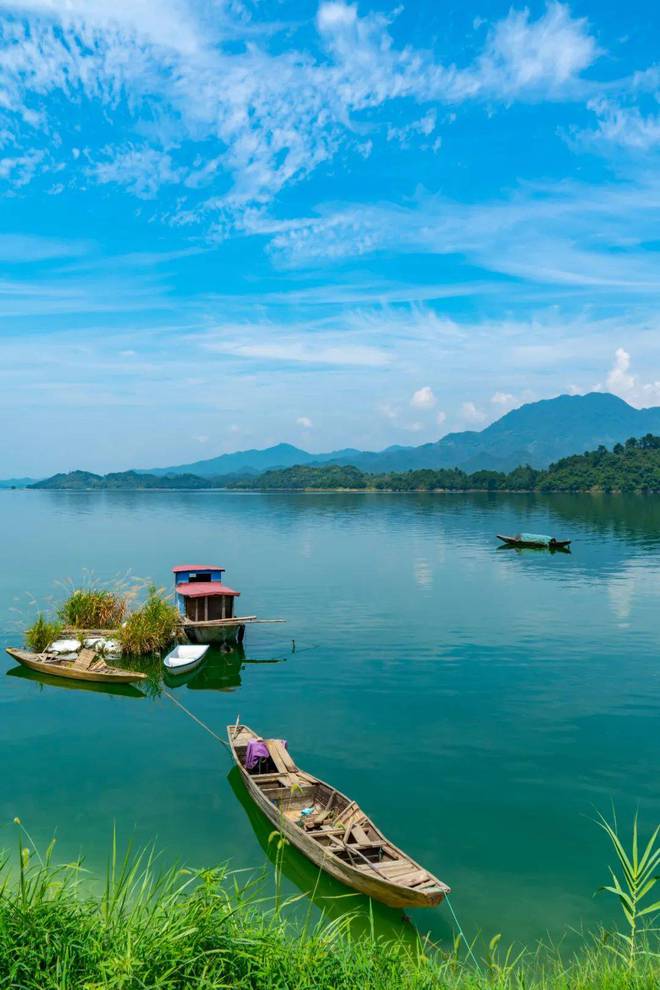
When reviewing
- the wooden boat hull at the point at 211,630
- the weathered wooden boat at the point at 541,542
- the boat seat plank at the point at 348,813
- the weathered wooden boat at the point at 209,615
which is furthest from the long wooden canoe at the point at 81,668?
the weathered wooden boat at the point at 541,542

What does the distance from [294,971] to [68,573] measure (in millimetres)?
71416

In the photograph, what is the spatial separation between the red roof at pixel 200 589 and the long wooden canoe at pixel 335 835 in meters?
20.3

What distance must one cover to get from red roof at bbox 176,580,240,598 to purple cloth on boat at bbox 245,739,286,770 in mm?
20117

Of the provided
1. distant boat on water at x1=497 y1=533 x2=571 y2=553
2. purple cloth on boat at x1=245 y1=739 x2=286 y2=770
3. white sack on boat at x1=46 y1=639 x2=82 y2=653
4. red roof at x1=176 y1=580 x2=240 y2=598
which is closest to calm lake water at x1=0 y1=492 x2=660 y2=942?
purple cloth on boat at x1=245 y1=739 x2=286 y2=770

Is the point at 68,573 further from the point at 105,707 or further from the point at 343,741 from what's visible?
the point at 343,741

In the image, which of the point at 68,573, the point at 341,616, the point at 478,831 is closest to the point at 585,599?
the point at 341,616

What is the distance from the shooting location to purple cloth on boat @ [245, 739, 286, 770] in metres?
23.9

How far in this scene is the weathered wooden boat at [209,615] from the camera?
144 feet

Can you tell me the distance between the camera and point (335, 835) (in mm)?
19125

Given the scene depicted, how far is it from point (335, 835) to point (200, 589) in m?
29.5

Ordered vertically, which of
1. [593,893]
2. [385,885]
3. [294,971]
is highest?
[294,971]

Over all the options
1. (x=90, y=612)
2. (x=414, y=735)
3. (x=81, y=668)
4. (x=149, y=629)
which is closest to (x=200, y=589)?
(x=149, y=629)

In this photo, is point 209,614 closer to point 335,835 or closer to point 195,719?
point 195,719

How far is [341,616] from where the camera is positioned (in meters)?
53.5
